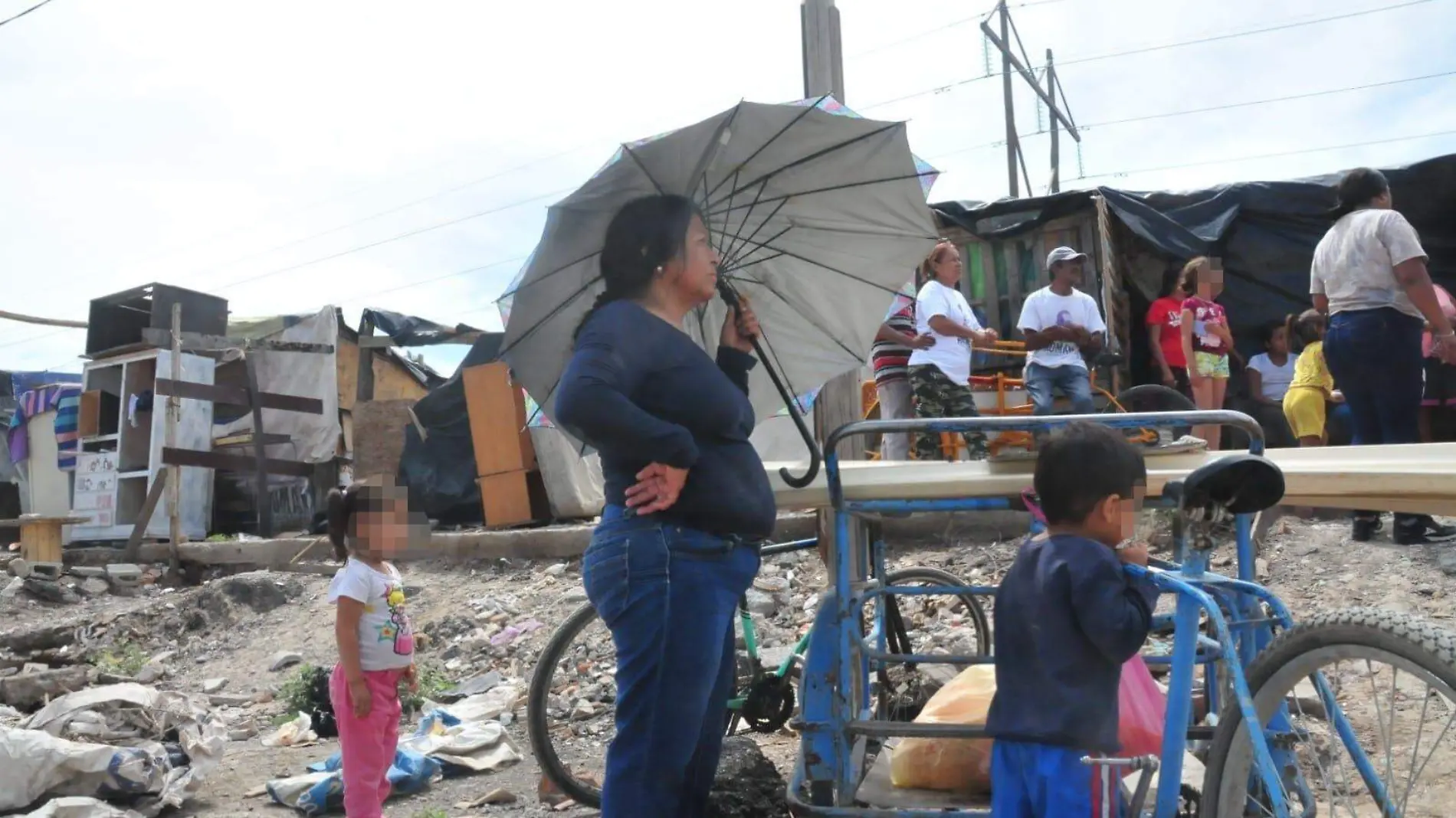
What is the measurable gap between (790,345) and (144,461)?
12032mm

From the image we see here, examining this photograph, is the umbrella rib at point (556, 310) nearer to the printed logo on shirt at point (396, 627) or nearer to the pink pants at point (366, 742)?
the printed logo on shirt at point (396, 627)

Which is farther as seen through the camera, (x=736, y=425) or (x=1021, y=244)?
(x=1021, y=244)

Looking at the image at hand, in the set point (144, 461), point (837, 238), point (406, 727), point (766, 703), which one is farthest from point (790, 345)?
point (144, 461)

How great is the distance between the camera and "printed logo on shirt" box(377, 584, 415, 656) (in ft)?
11.6

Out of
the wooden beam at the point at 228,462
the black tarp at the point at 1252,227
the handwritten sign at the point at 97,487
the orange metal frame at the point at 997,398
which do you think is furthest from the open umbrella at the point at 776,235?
the handwritten sign at the point at 97,487

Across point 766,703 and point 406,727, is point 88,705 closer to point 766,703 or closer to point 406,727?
point 406,727

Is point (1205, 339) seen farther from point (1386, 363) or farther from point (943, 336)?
point (943, 336)

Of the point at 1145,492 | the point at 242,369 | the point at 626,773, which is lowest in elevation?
the point at 626,773

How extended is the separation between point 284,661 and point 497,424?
2.87 m

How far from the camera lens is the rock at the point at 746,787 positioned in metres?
3.39

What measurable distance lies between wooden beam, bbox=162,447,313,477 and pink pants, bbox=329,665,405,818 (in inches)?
356

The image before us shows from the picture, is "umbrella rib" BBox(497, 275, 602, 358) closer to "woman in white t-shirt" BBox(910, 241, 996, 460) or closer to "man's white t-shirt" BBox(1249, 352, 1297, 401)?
"woman in white t-shirt" BBox(910, 241, 996, 460)

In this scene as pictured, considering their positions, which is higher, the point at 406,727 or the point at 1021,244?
the point at 1021,244

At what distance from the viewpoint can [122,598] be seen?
410 inches
